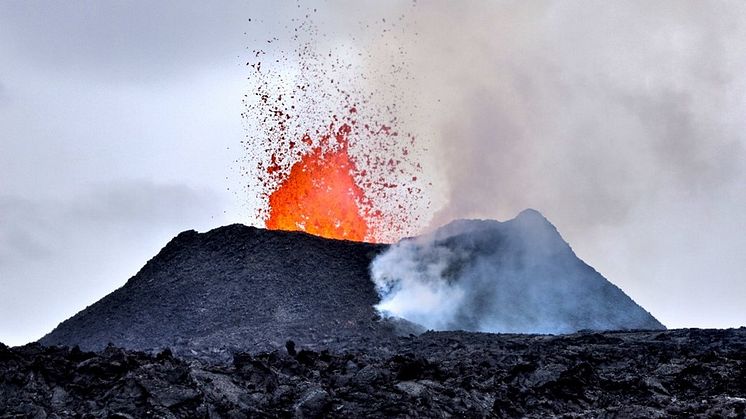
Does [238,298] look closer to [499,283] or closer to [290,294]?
[290,294]

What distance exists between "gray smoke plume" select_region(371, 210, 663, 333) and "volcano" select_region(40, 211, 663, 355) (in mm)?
79

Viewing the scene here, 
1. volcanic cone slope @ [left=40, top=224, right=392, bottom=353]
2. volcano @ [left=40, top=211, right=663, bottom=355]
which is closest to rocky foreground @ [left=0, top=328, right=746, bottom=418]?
volcano @ [left=40, top=211, right=663, bottom=355]

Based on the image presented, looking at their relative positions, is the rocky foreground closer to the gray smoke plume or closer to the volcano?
the volcano

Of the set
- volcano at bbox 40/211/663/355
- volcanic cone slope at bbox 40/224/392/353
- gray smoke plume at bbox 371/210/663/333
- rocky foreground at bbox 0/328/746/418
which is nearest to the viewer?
rocky foreground at bbox 0/328/746/418

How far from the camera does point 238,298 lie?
135 ft

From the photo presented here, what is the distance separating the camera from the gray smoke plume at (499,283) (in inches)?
1711

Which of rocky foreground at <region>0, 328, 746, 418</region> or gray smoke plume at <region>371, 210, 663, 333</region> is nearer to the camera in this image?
rocky foreground at <region>0, 328, 746, 418</region>

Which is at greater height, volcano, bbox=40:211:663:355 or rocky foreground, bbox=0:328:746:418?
volcano, bbox=40:211:663:355

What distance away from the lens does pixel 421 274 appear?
4588 centimetres

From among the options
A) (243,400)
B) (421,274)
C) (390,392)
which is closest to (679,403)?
(390,392)

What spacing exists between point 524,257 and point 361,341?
646 inches

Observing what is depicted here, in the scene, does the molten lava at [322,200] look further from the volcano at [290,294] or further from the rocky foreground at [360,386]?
the rocky foreground at [360,386]

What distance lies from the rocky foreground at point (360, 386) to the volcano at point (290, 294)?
9807 millimetres

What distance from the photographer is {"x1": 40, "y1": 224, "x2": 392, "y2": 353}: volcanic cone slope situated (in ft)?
122
